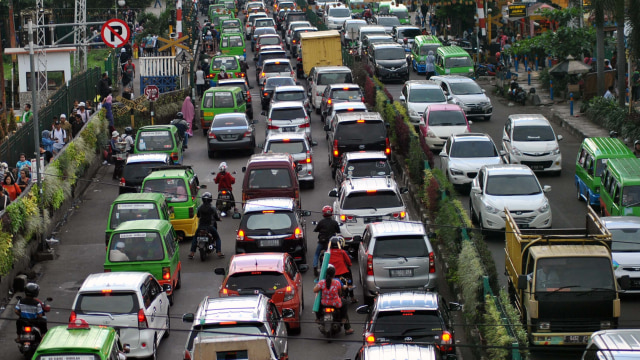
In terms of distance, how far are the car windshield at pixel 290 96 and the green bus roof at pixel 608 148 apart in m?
13.4

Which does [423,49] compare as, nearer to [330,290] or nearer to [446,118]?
[446,118]

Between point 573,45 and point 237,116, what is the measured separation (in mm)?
18212

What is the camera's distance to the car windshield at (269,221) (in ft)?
75.4

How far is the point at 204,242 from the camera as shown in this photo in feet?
81.6

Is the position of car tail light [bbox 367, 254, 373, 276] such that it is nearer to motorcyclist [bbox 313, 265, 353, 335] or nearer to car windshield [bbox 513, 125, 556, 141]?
motorcyclist [bbox 313, 265, 353, 335]

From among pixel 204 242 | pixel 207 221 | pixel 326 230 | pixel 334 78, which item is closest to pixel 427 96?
pixel 334 78

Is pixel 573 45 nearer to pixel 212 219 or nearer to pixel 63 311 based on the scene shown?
pixel 212 219

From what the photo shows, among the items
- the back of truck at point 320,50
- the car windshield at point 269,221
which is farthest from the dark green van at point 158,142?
the back of truck at point 320,50

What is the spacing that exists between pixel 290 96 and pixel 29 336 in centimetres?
2218

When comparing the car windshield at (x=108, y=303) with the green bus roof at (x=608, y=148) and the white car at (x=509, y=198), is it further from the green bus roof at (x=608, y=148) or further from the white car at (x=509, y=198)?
the green bus roof at (x=608, y=148)

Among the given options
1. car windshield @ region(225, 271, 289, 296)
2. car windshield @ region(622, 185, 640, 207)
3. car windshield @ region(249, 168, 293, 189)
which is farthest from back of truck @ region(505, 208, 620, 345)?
car windshield @ region(249, 168, 293, 189)

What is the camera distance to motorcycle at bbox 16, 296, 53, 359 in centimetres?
1842

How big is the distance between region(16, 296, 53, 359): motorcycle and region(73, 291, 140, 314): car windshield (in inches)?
51.0

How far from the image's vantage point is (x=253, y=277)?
1878 centimetres
